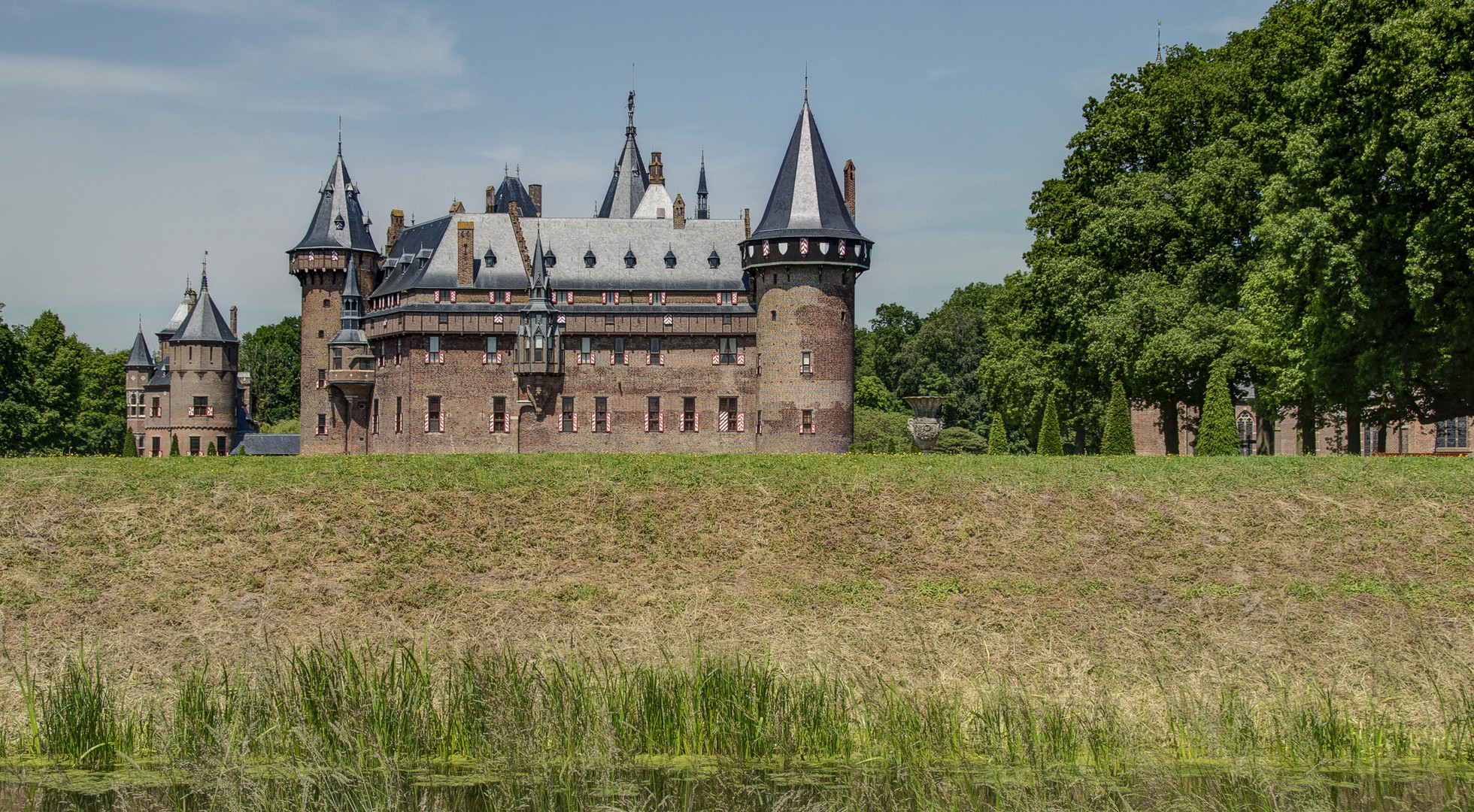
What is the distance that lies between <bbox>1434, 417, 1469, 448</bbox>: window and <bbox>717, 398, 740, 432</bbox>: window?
1153 inches

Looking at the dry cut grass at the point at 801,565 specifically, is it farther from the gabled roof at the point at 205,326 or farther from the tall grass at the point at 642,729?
the gabled roof at the point at 205,326

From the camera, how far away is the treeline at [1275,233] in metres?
20.7

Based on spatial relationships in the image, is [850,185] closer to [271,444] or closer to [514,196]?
[514,196]

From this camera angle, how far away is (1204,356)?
88.9 feet

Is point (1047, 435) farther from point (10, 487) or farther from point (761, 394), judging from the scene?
point (10, 487)

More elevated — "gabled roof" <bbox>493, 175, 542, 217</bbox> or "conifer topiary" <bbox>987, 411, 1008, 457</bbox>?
"gabled roof" <bbox>493, 175, 542, 217</bbox>

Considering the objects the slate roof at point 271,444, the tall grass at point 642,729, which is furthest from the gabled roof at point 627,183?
the tall grass at point 642,729

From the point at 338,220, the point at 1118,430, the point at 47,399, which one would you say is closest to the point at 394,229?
the point at 338,220

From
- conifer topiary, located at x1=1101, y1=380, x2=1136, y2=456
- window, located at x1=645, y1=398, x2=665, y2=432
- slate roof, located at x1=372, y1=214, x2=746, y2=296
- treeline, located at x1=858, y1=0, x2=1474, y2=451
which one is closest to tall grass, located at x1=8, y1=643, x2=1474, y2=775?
treeline, located at x1=858, y1=0, x2=1474, y2=451

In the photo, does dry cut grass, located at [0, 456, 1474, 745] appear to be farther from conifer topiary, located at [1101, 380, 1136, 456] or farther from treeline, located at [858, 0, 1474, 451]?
conifer topiary, located at [1101, 380, 1136, 456]

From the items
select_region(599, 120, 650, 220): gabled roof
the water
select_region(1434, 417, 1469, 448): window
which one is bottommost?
the water

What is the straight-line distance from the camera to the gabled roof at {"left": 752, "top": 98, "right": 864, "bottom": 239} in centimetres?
4125

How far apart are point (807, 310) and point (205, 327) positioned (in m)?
30.3

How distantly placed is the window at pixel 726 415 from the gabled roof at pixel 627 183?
663 inches
